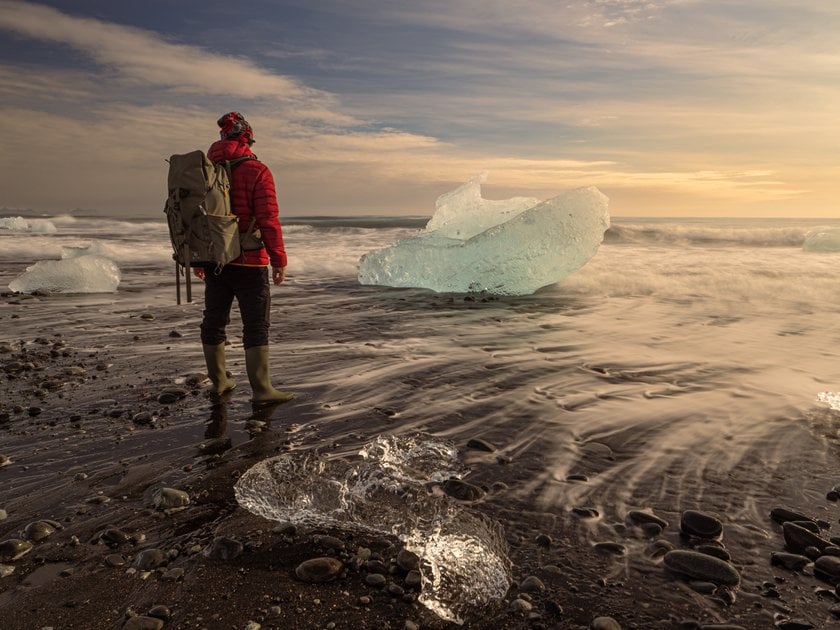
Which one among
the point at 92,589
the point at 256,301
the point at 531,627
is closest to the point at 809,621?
the point at 531,627

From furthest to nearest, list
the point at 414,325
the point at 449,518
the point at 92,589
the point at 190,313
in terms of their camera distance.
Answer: the point at 190,313 → the point at 414,325 → the point at 449,518 → the point at 92,589

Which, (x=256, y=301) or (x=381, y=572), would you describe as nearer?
(x=381, y=572)

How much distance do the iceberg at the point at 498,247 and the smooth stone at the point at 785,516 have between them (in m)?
8.91

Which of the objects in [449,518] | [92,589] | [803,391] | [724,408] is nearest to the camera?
[92,589]

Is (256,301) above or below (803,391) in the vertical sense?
above

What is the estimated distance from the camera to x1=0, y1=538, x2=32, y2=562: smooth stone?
2773mm

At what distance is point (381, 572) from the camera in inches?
106

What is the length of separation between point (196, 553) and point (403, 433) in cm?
197

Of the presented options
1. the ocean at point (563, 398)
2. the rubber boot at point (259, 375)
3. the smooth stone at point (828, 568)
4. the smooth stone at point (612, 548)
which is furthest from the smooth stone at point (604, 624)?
the rubber boot at point (259, 375)

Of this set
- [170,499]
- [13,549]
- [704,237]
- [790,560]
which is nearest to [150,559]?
[170,499]

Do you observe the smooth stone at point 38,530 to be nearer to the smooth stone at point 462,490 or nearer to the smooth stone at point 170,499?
the smooth stone at point 170,499

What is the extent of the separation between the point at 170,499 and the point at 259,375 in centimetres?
197

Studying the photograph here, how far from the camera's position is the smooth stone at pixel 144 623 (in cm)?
228

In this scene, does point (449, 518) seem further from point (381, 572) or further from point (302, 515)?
point (302, 515)
